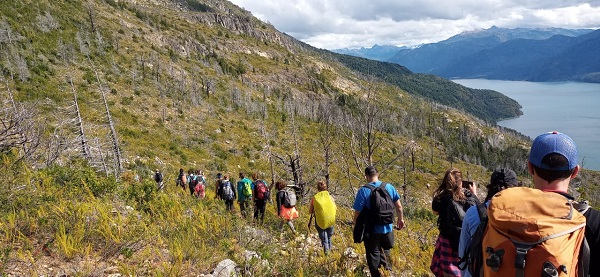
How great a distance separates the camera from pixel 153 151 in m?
25.2

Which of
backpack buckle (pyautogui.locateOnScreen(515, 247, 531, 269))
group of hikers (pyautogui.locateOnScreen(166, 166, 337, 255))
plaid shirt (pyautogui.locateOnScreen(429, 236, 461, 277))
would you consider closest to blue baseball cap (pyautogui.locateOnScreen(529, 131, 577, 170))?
backpack buckle (pyautogui.locateOnScreen(515, 247, 531, 269))

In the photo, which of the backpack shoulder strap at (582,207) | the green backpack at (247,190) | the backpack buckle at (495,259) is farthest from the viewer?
the green backpack at (247,190)

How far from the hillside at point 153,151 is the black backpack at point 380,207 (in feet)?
3.13

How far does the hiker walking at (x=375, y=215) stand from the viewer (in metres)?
4.72

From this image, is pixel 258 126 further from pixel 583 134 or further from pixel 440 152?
pixel 583 134

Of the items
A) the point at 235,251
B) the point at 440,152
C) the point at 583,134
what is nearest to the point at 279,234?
the point at 235,251

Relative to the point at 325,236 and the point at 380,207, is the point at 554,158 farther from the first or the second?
the point at 325,236

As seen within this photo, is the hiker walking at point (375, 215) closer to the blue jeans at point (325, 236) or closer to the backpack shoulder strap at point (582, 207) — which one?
the blue jeans at point (325, 236)

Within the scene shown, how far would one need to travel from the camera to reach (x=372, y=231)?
4848mm

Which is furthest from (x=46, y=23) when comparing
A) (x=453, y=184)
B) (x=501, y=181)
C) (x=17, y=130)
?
(x=501, y=181)

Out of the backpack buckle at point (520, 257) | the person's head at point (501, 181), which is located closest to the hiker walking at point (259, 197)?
the person's head at point (501, 181)

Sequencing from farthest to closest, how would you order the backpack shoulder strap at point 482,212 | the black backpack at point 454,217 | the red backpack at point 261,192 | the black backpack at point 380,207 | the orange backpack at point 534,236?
the red backpack at point 261,192
the black backpack at point 380,207
the black backpack at point 454,217
the backpack shoulder strap at point 482,212
the orange backpack at point 534,236

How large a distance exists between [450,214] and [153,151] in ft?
80.7

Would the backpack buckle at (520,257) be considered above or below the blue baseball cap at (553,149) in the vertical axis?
below
